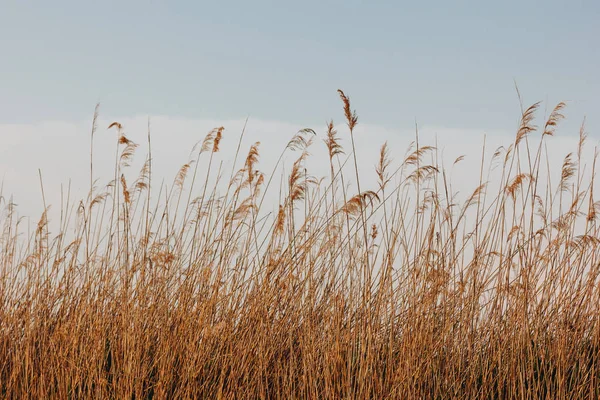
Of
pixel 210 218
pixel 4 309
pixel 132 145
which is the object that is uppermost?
pixel 132 145

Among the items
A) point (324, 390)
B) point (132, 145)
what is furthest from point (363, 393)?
point (132, 145)

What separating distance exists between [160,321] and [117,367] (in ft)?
1.15

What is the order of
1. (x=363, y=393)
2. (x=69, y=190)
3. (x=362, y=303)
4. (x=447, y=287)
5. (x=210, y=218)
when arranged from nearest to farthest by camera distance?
(x=363, y=393)
(x=362, y=303)
(x=447, y=287)
(x=210, y=218)
(x=69, y=190)

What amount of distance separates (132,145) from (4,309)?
1.49m

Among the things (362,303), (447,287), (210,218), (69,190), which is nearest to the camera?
(362,303)

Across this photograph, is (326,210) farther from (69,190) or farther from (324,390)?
(69,190)

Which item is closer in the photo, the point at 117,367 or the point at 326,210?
the point at 117,367

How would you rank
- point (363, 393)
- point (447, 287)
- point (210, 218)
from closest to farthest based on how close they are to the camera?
point (363, 393)
point (447, 287)
point (210, 218)

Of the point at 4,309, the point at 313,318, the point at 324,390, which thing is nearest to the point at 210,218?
the point at 313,318

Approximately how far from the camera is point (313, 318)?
3359mm

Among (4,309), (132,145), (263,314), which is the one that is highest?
(132,145)

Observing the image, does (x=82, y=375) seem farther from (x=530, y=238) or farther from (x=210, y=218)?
(x=530, y=238)

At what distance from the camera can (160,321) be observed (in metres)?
3.67

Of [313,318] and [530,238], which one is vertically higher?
[530,238]
